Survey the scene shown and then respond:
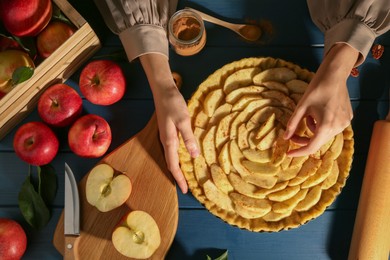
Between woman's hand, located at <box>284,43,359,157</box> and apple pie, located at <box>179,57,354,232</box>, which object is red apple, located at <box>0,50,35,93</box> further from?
woman's hand, located at <box>284,43,359,157</box>

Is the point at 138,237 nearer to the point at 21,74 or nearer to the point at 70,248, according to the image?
the point at 70,248

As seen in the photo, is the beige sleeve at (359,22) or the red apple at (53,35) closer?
the beige sleeve at (359,22)

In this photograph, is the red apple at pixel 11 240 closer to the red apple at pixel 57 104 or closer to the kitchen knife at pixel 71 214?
the kitchen knife at pixel 71 214

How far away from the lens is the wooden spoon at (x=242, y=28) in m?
1.30

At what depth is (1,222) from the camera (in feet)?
3.96

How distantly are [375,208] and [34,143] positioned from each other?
984 mm

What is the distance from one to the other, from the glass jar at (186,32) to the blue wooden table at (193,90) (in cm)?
5

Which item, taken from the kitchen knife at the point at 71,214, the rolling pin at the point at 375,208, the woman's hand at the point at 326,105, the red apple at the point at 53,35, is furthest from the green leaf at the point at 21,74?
the rolling pin at the point at 375,208

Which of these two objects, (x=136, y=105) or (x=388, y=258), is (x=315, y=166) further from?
(x=136, y=105)

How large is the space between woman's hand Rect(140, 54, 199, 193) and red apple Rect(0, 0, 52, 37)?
33 cm

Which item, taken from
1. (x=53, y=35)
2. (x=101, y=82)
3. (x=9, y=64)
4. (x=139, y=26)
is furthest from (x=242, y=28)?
(x=9, y=64)

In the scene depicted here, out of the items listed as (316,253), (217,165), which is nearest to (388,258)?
(316,253)

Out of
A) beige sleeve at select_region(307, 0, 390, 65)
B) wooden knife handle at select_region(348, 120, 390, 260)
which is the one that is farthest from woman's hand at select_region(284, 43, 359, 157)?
wooden knife handle at select_region(348, 120, 390, 260)

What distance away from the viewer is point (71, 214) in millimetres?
1154
